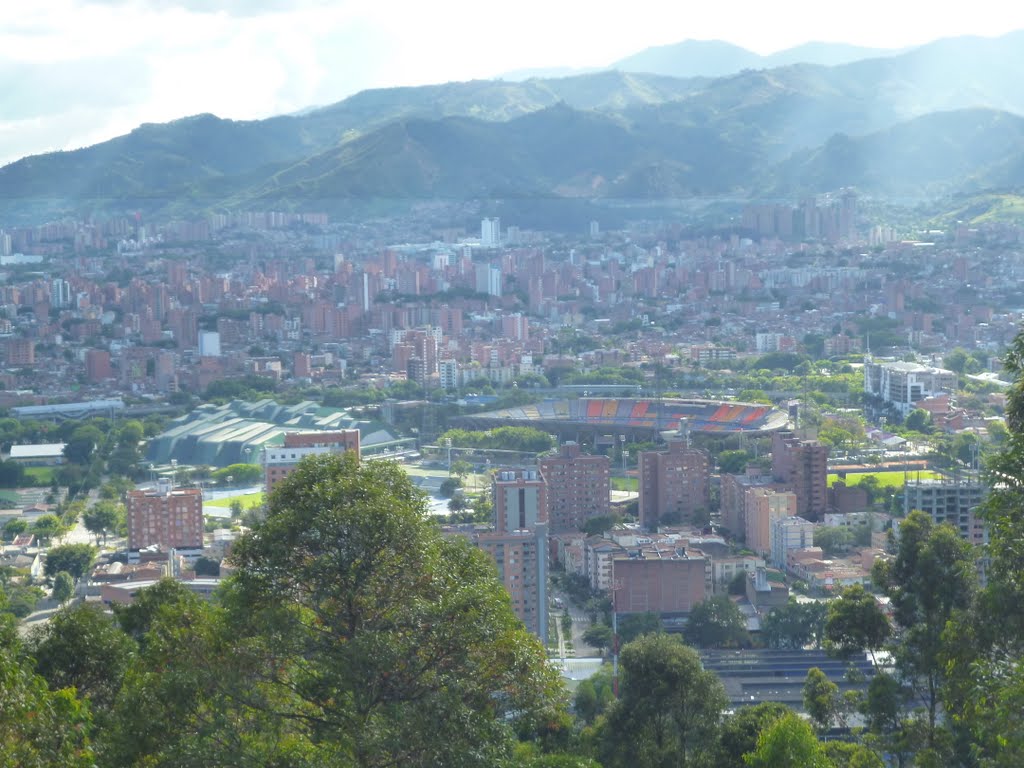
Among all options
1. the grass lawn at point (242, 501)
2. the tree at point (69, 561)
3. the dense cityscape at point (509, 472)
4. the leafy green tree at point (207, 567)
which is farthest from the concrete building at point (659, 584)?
the grass lawn at point (242, 501)

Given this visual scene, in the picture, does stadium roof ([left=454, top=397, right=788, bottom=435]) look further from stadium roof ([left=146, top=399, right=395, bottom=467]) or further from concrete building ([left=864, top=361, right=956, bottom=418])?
concrete building ([left=864, top=361, right=956, bottom=418])

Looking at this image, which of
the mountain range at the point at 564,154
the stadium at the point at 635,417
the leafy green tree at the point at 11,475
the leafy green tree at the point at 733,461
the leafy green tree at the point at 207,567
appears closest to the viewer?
the leafy green tree at the point at 207,567

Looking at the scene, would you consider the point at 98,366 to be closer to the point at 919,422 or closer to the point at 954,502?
the point at 919,422

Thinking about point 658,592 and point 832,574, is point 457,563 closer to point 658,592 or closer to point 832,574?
point 658,592

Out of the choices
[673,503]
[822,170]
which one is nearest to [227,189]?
[822,170]

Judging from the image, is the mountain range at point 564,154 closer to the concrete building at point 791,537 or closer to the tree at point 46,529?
the concrete building at point 791,537

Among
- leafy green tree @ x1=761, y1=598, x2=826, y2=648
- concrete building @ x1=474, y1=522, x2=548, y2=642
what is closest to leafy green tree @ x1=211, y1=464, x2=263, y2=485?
concrete building @ x1=474, y1=522, x2=548, y2=642
